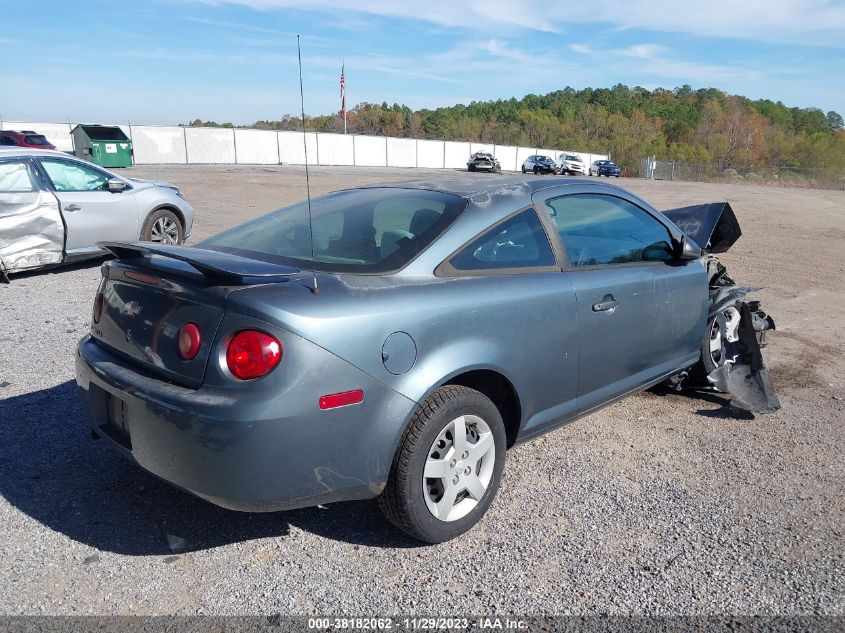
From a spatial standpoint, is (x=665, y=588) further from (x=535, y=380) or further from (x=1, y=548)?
(x=1, y=548)

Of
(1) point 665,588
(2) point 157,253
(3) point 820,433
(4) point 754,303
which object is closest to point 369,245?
(2) point 157,253

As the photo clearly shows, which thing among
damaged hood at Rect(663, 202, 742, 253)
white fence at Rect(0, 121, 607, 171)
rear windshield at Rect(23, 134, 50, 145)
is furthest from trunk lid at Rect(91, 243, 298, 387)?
white fence at Rect(0, 121, 607, 171)

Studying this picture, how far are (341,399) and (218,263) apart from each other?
793mm

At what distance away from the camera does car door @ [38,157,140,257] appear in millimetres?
8484

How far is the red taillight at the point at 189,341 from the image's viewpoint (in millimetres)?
2719

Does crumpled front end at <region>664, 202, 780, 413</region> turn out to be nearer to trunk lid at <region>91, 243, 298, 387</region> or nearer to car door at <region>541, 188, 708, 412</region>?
car door at <region>541, 188, 708, 412</region>

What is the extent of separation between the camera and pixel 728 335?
5352mm

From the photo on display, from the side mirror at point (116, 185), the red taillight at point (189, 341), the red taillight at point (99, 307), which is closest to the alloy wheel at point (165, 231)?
the side mirror at point (116, 185)

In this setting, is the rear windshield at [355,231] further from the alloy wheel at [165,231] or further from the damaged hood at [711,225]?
the alloy wheel at [165,231]

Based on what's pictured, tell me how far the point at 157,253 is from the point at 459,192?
1.53 meters

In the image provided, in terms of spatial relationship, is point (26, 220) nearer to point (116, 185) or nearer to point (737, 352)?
point (116, 185)

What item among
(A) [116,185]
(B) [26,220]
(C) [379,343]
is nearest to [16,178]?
(B) [26,220]

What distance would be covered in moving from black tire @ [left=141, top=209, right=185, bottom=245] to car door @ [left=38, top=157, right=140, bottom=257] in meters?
0.15

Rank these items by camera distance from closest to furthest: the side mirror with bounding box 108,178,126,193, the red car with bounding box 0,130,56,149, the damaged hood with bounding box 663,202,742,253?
1. the damaged hood with bounding box 663,202,742,253
2. the side mirror with bounding box 108,178,126,193
3. the red car with bounding box 0,130,56,149
